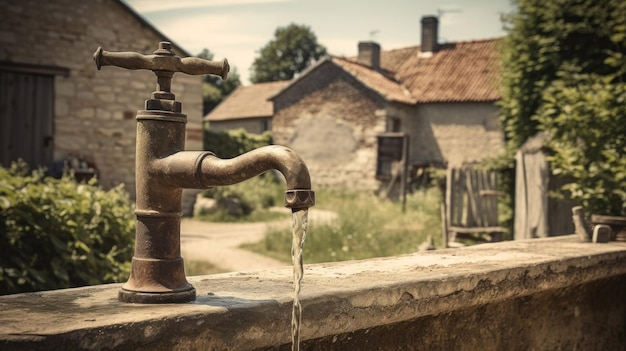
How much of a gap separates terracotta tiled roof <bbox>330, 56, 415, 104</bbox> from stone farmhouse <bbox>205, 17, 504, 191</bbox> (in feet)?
0.16

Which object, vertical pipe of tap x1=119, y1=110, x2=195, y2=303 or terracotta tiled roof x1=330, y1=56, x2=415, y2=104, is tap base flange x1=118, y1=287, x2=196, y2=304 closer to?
vertical pipe of tap x1=119, y1=110, x2=195, y2=303

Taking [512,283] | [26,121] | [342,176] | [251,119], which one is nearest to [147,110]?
[512,283]

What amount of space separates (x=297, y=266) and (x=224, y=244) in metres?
7.08

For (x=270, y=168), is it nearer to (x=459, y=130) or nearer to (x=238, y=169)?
(x=238, y=169)

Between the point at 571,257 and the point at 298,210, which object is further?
the point at 571,257

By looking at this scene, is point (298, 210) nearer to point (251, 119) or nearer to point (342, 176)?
point (342, 176)

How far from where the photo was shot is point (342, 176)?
752 inches

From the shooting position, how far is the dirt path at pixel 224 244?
7.03 m

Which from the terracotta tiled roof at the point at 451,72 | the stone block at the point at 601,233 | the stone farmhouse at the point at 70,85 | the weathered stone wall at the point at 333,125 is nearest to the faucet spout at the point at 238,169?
the stone block at the point at 601,233

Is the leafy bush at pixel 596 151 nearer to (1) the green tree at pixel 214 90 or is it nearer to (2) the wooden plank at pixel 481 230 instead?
(2) the wooden plank at pixel 481 230

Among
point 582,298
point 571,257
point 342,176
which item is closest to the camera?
point 571,257

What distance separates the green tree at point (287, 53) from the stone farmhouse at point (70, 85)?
34464 millimetres

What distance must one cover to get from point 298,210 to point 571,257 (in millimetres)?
1516

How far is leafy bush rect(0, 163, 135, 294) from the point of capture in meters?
3.40
